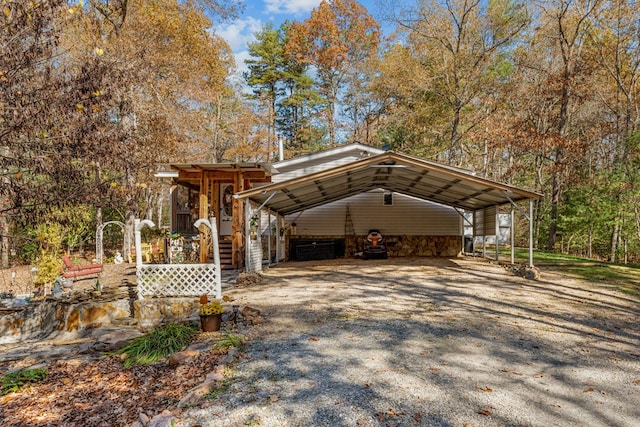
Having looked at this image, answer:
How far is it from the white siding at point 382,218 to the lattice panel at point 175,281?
8620mm

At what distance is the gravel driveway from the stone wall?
25.3 ft

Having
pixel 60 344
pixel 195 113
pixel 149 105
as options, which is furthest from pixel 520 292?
pixel 195 113

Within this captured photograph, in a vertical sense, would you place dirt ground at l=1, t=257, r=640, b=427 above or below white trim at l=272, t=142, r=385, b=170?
below

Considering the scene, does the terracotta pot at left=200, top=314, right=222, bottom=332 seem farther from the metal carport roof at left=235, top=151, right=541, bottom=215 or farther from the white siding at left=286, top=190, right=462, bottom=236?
the white siding at left=286, top=190, right=462, bottom=236

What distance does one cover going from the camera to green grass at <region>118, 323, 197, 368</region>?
16.4 feet

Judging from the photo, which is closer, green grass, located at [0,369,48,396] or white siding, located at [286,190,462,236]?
green grass, located at [0,369,48,396]

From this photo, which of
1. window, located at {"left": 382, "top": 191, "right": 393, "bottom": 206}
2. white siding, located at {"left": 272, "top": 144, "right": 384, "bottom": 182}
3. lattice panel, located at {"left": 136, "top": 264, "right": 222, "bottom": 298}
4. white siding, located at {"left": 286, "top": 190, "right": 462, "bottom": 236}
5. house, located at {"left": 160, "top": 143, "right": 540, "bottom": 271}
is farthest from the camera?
window, located at {"left": 382, "top": 191, "right": 393, "bottom": 206}

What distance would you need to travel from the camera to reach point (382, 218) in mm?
16109

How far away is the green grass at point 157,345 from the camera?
16.4 feet

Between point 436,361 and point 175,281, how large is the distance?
5167 mm

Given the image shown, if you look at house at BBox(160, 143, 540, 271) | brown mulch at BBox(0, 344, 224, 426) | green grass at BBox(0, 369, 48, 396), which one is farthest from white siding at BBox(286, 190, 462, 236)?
green grass at BBox(0, 369, 48, 396)

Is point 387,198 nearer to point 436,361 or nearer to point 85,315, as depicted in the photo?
point 85,315

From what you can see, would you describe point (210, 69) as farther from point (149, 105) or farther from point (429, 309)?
point (429, 309)

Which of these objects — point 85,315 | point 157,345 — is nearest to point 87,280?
point 85,315
